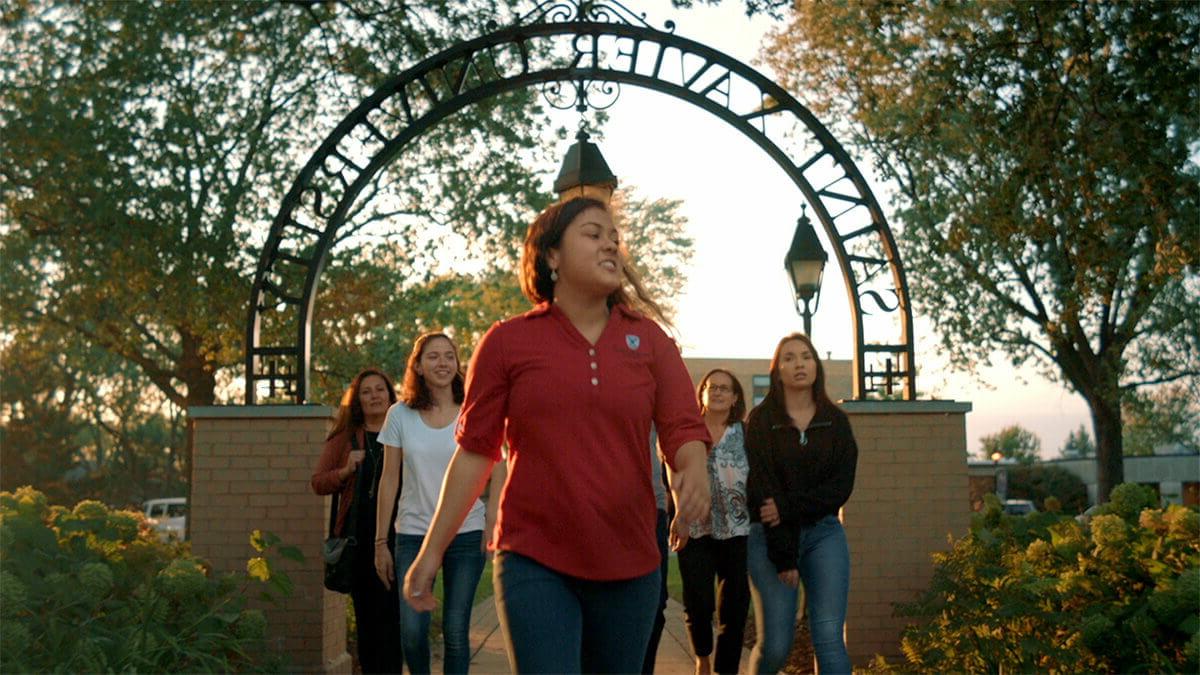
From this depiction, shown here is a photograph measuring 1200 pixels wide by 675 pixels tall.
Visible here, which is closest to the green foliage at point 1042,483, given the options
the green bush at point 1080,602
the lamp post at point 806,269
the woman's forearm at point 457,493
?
the lamp post at point 806,269

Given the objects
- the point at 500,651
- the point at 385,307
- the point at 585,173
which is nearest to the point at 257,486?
the point at 500,651

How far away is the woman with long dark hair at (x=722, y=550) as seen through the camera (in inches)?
291

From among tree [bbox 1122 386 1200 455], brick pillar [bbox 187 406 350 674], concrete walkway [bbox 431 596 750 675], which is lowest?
concrete walkway [bbox 431 596 750 675]

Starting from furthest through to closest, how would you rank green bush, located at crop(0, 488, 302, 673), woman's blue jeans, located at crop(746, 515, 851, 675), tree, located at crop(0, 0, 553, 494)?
tree, located at crop(0, 0, 553, 494) → green bush, located at crop(0, 488, 302, 673) → woman's blue jeans, located at crop(746, 515, 851, 675)

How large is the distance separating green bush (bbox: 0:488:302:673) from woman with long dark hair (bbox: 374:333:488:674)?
130 centimetres

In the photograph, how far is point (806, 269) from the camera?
46.3ft

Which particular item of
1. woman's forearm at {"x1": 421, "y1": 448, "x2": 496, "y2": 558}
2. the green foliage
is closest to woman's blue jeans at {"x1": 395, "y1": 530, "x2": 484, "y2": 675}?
woman's forearm at {"x1": 421, "y1": 448, "x2": 496, "y2": 558}

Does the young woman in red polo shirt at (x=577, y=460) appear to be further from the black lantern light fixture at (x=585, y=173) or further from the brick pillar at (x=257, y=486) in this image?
the brick pillar at (x=257, y=486)

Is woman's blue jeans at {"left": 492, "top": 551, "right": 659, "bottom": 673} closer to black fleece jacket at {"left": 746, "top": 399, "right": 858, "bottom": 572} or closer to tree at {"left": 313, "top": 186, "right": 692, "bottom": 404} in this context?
black fleece jacket at {"left": 746, "top": 399, "right": 858, "bottom": 572}

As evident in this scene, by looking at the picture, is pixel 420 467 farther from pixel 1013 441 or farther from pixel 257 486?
pixel 1013 441

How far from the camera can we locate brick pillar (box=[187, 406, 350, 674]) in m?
9.88

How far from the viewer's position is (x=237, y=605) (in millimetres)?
8461

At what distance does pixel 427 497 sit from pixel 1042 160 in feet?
16.9

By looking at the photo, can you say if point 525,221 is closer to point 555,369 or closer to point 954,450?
point 954,450
